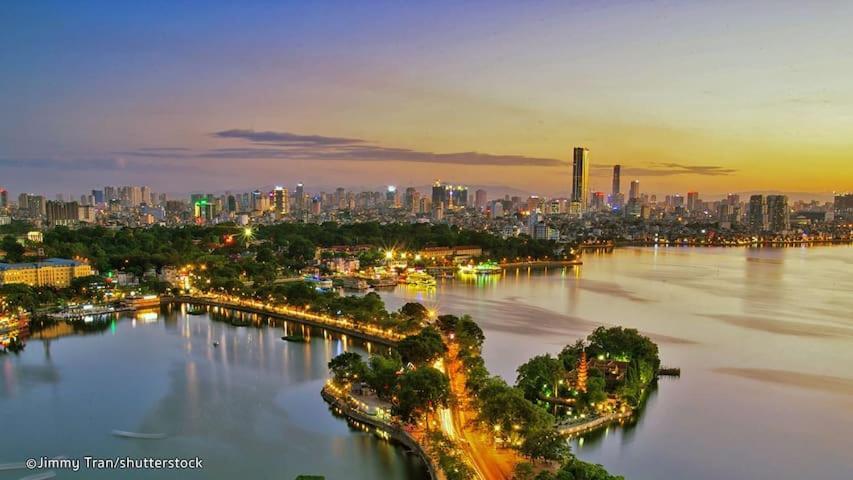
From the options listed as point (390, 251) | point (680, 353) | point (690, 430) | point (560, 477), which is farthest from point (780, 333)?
point (390, 251)

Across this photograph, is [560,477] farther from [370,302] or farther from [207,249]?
[207,249]

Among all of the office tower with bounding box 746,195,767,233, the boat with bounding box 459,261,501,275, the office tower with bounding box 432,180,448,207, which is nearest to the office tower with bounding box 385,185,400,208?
the office tower with bounding box 432,180,448,207

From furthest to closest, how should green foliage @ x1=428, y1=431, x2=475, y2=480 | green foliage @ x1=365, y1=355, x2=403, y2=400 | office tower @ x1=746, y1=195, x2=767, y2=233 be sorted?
office tower @ x1=746, y1=195, x2=767, y2=233, green foliage @ x1=365, y1=355, x2=403, y2=400, green foliage @ x1=428, y1=431, x2=475, y2=480

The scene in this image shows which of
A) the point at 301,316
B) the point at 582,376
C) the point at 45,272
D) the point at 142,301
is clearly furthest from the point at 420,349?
the point at 45,272

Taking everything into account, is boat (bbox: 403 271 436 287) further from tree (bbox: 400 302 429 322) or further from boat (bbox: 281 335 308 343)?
boat (bbox: 281 335 308 343)

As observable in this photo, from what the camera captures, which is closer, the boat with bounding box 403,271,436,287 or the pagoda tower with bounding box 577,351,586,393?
the pagoda tower with bounding box 577,351,586,393

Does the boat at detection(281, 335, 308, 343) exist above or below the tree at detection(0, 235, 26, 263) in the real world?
below

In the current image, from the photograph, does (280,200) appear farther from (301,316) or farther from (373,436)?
(373,436)
